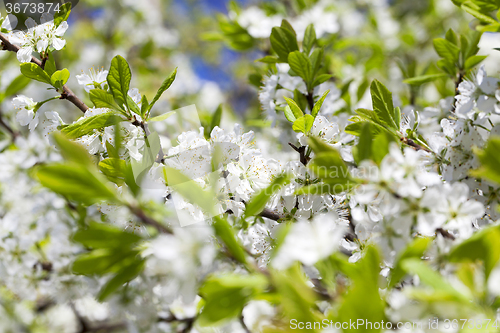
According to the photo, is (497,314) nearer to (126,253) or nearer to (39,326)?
(126,253)

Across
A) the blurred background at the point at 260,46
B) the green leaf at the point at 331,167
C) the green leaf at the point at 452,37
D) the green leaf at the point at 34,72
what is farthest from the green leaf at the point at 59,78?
the green leaf at the point at 452,37

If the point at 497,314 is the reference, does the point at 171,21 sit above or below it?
below

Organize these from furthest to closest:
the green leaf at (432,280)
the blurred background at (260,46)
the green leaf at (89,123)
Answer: the blurred background at (260,46) < the green leaf at (89,123) < the green leaf at (432,280)

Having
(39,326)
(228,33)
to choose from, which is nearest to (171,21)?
(228,33)

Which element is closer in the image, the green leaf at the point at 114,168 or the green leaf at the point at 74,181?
the green leaf at the point at 74,181

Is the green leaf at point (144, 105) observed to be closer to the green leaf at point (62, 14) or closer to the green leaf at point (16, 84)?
the green leaf at point (62, 14)

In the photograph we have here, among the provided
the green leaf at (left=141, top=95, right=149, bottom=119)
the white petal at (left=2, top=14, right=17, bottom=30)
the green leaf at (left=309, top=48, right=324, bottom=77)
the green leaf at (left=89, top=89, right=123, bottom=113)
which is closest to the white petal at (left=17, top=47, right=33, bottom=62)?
the white petal at (left=2, top=14, right=17, bottom=30)
